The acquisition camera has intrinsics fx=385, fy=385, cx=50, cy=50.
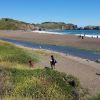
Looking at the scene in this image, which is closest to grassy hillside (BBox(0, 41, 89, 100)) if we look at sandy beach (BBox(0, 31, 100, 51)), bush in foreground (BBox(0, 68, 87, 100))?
bush in foreground (BBox(0, 68, 87, 100))

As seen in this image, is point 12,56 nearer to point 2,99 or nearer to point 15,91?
point 15,91

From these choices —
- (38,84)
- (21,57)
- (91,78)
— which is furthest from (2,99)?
(21,57)

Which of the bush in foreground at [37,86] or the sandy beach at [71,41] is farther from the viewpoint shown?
the sandy beach at [71,41]

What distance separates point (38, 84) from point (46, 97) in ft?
5.02

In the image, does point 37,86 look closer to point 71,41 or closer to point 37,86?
point 37,86

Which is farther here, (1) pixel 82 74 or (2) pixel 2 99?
(1) pixel 82 74

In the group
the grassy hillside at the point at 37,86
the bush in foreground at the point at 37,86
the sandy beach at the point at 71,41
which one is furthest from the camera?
the sandy beach at the point at 71,41

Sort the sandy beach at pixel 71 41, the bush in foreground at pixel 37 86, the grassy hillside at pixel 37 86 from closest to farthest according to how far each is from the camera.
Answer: the grassy hillside at pixel 37 86, the bush in foreground at pixel 37 86, the sandy beach at pixel 71 41

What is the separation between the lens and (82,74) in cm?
3080

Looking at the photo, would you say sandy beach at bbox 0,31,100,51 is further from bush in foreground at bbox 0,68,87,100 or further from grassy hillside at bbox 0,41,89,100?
bush in foreground at bbox 0,68,87,100

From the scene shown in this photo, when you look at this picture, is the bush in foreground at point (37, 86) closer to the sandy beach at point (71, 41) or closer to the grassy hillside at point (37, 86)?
the grassy hillside at point (37, 86)

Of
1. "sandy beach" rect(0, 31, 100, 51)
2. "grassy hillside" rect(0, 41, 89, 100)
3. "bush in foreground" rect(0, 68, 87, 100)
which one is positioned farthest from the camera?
"sandy beach" rect(0, 31, 100, 51)

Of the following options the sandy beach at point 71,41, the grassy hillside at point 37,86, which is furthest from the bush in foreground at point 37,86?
the sandy beach at point 71,41

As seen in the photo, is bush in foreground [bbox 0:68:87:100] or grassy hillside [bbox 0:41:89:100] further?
bush in foreground [bbox 0:68:87:100]
